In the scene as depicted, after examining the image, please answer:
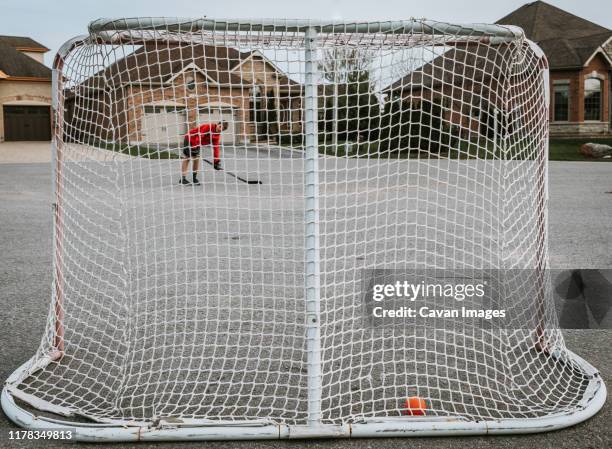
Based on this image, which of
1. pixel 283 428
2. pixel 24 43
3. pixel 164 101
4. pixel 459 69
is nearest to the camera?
pixel 283 428

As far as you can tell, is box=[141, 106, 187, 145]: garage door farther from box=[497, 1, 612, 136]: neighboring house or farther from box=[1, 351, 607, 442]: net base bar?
box=[497, 1, 612, 136]: neighboring house

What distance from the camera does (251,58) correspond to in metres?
3.92

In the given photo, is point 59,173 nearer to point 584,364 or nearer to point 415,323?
point 415,323

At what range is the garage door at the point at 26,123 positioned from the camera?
1735 inches

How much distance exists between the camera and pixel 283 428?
117 inches

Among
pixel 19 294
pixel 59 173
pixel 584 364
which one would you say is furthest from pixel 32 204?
pixel 584 364

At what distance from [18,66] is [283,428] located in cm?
4865

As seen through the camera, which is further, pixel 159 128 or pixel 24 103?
pixel 24 103

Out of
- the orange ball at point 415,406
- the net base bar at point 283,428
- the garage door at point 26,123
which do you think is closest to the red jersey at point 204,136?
the net base bar at point 283,428

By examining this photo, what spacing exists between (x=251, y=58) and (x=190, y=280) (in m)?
2.84

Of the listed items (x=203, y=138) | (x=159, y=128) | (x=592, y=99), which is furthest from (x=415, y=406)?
(x=592, y=99)

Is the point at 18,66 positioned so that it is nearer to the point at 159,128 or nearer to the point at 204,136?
the point at 204,136

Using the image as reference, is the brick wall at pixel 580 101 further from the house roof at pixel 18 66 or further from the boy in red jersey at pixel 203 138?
the boy in red jersey at pixel 203 138

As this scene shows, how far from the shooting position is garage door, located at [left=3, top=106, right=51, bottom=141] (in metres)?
44.1
